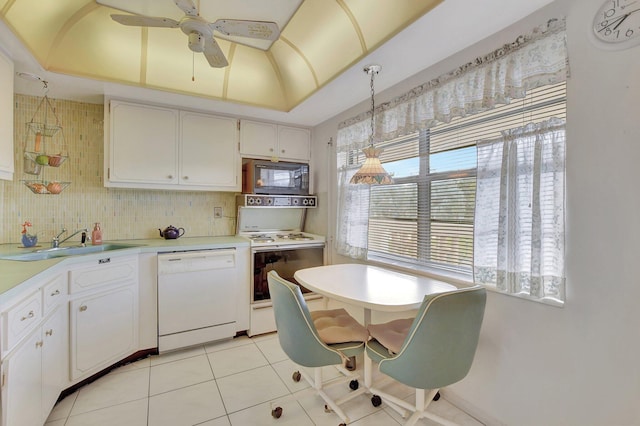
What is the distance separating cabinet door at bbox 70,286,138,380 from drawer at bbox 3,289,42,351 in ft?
1.72

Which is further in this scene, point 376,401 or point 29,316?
point 376,401

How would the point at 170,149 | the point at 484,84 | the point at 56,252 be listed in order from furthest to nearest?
the point at 170,149 < the point at 56,252 < the point at 484,84

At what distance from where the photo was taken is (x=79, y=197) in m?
2.74

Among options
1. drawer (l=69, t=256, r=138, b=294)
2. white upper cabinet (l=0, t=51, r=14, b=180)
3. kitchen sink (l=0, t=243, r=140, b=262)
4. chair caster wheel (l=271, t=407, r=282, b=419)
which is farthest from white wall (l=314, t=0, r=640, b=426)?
white upper cabinet (l=0, t=51, r=14, b=180)

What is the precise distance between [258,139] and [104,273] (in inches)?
75.0

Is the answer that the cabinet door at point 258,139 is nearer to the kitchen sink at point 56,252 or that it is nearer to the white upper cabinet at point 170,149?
the white upper cabinet at point 170,149

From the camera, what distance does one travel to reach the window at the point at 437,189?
5.44 ft

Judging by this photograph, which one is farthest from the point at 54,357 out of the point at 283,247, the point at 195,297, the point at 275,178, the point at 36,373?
the point at 275,178

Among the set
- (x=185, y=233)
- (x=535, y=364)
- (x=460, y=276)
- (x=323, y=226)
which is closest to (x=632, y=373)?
(x=535, y=364)

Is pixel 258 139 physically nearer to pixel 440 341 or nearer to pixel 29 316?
pixel 29 316

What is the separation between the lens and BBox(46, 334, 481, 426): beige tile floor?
70.7 inches

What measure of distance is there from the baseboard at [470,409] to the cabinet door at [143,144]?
2.90m

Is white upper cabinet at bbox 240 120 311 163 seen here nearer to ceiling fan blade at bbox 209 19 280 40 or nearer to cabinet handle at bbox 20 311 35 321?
ceiling fan blade at bbox 209 19 280 40

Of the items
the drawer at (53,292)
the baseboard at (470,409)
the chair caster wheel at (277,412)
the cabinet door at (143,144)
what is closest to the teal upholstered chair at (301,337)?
the chair caster wheel at (277,412)
